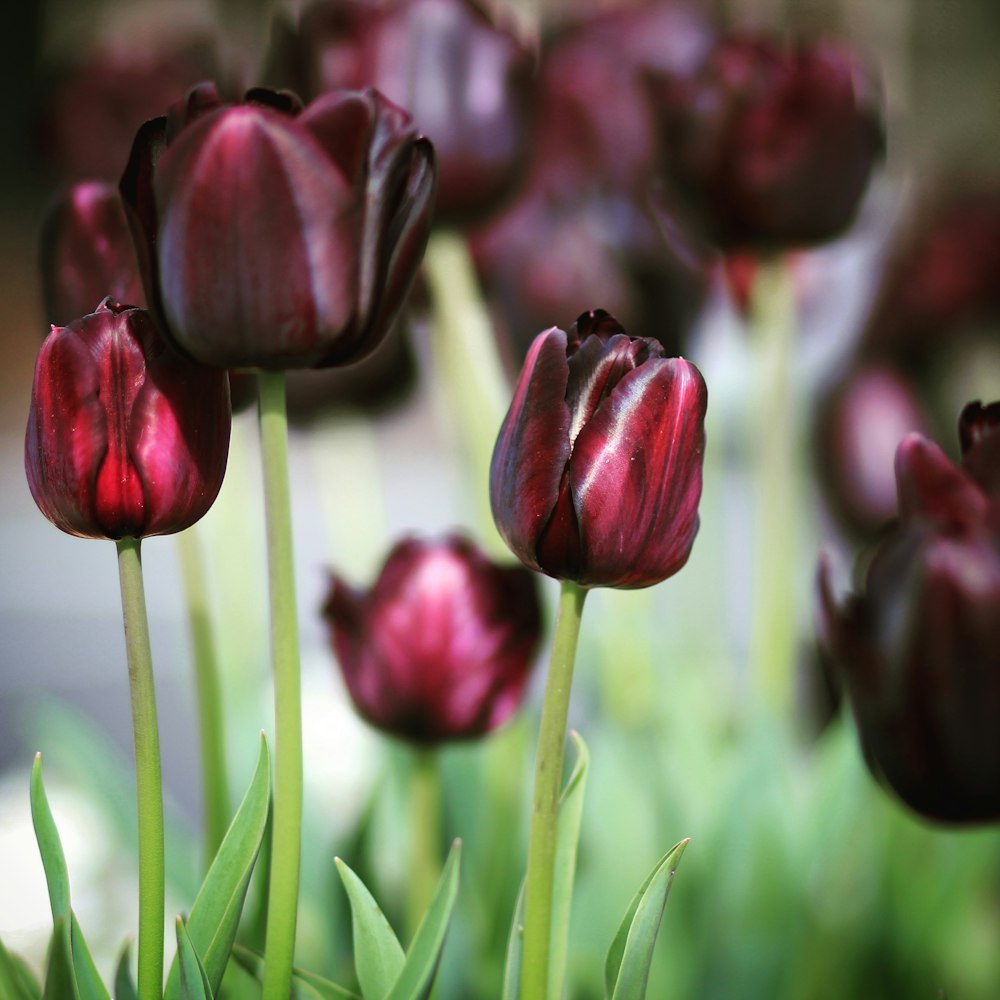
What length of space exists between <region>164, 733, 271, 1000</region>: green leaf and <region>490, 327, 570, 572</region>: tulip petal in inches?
2.7

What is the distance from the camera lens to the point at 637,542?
0.21 metres

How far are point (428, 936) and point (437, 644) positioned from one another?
3.8 inches

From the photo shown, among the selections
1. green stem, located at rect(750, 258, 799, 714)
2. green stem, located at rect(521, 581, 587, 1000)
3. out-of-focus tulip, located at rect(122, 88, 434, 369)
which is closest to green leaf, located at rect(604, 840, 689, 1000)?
green stem, located at rect(521, 581, 587, 1000)

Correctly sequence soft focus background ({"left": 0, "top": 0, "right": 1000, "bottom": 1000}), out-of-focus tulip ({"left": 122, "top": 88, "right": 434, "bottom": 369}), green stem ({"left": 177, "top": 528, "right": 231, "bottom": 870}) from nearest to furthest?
out-of-focus tulip ({"left": 122, "top": 88, "right": 434, "bottom": 369}), green stem ({"left": 177, "top": 528, "right": 231, "bottom": 870}), soft focus background ({"left": 0, "top": 0, "right": 1000, "bottom": 1000})

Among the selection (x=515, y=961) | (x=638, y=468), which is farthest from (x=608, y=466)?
(x=515, y=961)

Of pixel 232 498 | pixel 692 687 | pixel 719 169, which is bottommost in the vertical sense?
pixel 692 687

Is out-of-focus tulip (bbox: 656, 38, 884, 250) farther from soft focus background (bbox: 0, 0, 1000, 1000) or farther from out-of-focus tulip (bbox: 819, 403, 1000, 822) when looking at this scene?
out-of-focus tulip (bbox: 819, 403, 1000, 822)

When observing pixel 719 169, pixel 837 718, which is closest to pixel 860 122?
pixel 719 169

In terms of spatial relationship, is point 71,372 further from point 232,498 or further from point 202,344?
point 232,498

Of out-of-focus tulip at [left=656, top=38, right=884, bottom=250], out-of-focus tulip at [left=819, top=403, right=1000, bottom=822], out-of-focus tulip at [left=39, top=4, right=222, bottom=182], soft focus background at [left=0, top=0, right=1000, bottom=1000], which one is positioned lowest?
soft focus background at [left=0, top=0, right=1000, bottom=1000]

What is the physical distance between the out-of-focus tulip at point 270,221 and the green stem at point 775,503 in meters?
0.23

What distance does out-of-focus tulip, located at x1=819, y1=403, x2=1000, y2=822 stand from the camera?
0.22 metres

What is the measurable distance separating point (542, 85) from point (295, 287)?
10.4 inches

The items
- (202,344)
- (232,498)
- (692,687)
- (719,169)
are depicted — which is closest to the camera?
(202,344)
